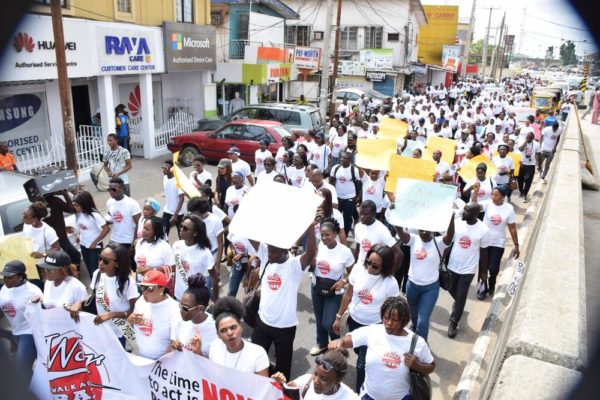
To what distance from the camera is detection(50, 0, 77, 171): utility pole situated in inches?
346

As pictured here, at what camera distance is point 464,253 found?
5.45m

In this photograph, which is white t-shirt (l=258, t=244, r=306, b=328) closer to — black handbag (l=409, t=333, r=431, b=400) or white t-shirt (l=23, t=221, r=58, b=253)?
black handbag (l=409, t=333, r=431, b=400)

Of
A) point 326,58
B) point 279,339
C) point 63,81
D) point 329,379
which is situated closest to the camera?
point 329,379

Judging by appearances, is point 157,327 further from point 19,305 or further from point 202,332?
point 19,305

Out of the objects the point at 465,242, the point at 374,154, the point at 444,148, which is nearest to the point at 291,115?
the point at 444,148

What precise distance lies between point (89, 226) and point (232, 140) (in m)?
7.73

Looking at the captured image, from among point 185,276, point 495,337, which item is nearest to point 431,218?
point 495,337

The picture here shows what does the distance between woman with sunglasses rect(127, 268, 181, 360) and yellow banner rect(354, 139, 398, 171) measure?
15.1 feet

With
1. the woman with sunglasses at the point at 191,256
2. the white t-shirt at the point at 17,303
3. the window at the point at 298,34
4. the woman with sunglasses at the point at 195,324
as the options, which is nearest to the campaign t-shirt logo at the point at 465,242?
the woman with sunglasses at the point at 191,256

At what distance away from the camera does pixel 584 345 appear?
8.86ft

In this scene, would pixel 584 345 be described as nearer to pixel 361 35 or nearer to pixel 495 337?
pixel 495 337

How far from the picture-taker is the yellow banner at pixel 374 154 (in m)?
7.64

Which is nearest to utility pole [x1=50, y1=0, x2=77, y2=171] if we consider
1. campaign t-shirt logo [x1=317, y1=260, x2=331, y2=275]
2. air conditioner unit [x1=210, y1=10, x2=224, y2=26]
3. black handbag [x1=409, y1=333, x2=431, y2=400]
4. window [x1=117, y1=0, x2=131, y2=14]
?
window [x1=117, y1=0, x2=131, y2=14]

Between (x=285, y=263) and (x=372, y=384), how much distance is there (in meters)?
1.18
